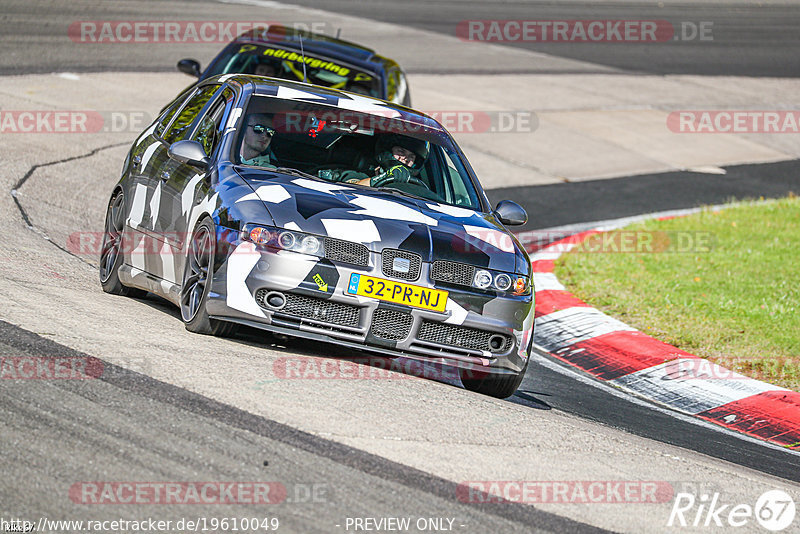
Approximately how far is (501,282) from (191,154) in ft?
6.70

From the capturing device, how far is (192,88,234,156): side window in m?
7.59

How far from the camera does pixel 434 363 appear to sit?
6.69 meters

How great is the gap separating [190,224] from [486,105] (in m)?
13.2

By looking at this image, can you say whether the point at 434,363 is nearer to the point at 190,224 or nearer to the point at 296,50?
the point at 190,224

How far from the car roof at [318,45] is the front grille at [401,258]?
653cm

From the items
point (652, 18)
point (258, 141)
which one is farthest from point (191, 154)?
point (652, 18)

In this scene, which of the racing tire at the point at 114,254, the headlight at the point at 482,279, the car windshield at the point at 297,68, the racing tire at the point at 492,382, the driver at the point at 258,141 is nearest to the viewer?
the headlight at the point at 482,279

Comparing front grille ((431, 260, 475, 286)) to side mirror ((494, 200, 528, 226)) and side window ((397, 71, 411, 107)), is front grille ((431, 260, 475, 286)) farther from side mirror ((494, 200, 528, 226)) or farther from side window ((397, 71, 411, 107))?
side window ((397, 71, 411, 107))

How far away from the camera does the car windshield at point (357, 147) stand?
7.57 m

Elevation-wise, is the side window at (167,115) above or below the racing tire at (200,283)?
above

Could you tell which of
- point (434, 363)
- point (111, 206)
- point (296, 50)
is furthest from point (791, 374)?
point (296, 50)

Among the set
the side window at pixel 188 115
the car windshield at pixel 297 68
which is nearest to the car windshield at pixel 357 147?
the side window at pixel 188 115

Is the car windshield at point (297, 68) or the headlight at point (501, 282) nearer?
the headlight at point (501, 282)

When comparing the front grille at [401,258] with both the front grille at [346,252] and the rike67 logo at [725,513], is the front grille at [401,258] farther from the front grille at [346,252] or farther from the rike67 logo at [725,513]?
the rike67 logo at [725,513]
